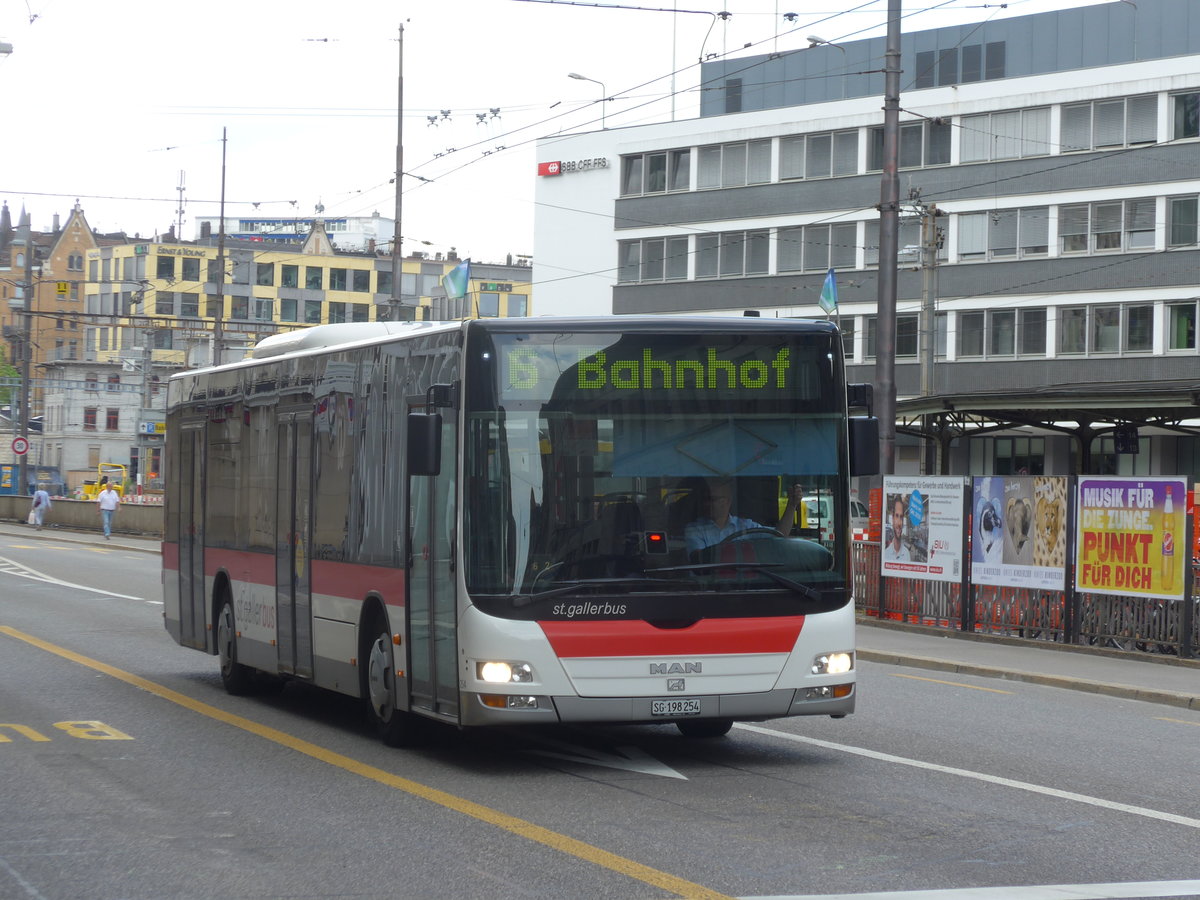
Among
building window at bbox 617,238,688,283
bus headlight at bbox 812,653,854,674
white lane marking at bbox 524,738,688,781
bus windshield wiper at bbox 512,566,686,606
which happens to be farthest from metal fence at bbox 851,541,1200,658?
building window at bbox 617,238,688,283

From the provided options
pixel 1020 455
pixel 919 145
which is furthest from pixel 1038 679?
pixel 919 145

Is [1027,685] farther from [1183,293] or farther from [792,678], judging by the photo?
[1183,293]

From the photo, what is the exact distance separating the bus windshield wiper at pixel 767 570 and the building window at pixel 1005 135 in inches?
1920

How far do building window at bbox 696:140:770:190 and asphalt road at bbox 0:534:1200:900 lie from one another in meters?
49.9

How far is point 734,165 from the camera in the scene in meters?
64.1

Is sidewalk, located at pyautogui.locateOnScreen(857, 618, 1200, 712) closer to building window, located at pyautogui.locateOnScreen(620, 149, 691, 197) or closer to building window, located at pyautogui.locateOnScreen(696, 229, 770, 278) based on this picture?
building window, located at pyautogui.locateOnScreen(696, 229, 770, 278)

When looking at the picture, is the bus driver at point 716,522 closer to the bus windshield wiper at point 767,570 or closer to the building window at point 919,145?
the bus windshield wiper at point 767,570

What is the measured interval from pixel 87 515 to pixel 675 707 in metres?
50.2

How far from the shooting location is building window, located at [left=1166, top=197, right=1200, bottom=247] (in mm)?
53531

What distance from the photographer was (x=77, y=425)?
124188 mm

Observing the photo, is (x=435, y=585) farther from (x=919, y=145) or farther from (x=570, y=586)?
(x=919, y=145)

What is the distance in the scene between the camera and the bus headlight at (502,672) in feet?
32.4

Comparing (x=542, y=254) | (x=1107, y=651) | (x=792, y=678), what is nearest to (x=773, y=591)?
(x=792, y=678)

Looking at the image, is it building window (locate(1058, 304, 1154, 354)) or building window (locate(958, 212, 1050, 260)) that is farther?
Answer: building window (locate(958, 212, 1050, 260))
